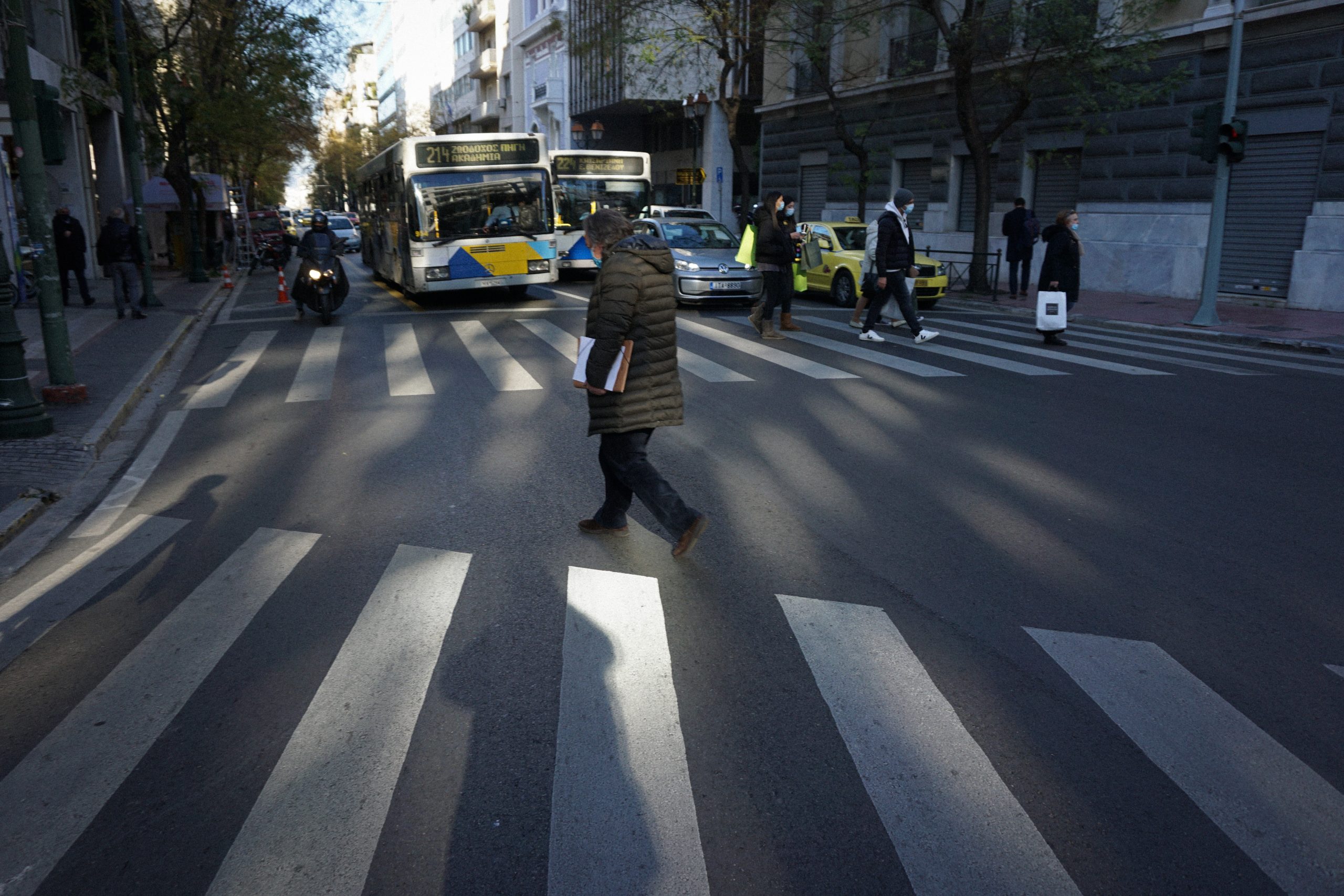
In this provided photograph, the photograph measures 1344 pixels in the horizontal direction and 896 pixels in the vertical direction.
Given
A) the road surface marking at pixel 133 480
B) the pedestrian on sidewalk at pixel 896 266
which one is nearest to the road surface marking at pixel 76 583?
the road surface marking at pixel 133 480

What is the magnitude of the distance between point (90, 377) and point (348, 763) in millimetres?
9226

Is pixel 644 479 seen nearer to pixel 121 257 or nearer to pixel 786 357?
pixel 786 357

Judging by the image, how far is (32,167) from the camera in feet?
28.9

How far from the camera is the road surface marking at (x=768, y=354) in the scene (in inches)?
435

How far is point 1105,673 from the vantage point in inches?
162

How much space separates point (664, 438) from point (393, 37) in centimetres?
12056

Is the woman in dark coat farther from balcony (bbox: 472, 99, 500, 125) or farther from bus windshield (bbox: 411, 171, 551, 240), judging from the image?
balcony (bbox: 472, 99, 500, 125)

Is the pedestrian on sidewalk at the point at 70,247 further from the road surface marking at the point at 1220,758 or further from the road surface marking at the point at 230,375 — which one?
the road surface marking at the point at 1220,758

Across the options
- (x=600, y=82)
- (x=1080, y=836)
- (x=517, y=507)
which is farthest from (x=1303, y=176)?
(x=600, y=82)

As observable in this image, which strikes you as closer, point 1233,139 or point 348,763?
point 348,763

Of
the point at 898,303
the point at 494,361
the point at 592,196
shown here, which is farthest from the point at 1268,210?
the point at 494,361

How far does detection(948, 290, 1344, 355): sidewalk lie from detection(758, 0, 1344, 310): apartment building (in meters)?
0.66

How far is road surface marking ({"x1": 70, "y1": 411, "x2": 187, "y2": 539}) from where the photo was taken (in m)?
6.41

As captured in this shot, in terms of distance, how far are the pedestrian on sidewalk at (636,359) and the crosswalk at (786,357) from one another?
5015mm
